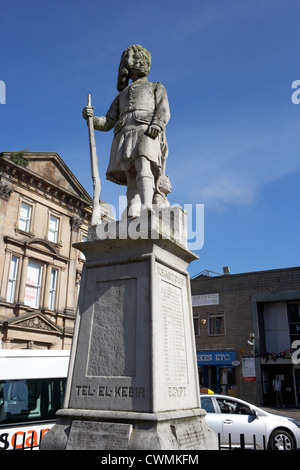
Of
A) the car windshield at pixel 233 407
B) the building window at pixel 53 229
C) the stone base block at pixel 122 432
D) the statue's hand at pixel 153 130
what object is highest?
the building window at pixel 53 229

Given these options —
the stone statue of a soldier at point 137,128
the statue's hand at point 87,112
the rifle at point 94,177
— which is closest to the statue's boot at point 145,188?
the stone statue of a soldier at point 137,128

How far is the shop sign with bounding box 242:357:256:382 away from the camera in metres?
27.6

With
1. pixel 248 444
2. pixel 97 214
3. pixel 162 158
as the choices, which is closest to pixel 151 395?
pixel 97 214

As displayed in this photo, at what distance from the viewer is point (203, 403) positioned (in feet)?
37.7

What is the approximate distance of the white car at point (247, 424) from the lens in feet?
35.3

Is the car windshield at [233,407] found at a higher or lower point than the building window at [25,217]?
lower

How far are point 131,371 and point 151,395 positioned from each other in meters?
0.34

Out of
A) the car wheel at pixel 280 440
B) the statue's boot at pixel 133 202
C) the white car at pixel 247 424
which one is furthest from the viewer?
the car wheel at pixel 280 440

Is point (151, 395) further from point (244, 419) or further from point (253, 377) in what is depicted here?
point (253, 377)

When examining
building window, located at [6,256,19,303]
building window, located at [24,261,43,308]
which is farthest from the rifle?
building window, located at [24,261,43,308]

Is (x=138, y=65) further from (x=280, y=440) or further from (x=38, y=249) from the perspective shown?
(x=38, y=249)

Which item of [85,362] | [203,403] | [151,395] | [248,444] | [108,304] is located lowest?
[248,444]

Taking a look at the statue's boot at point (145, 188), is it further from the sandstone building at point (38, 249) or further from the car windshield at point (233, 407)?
the sandstone building at point (38, 249)

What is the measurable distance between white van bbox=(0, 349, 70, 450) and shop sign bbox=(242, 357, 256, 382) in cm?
1977
